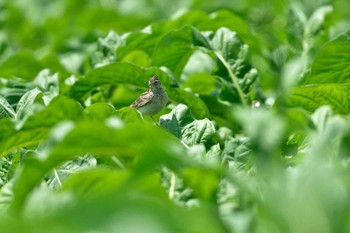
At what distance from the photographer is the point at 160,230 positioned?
1.92 m

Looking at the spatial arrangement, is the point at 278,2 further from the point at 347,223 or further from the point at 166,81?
the point at 347,223

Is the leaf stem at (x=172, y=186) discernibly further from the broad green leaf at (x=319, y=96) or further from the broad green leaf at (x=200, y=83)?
the broad green leaf at (x=200, y=83)

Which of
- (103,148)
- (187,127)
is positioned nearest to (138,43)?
(187,127)

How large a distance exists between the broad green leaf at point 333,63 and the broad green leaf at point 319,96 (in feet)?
1.71

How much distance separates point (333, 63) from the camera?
4.13 m

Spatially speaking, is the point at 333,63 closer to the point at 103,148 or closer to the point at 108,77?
the point at 108,77

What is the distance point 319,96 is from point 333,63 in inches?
23.3

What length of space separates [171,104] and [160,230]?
2630 millimetres

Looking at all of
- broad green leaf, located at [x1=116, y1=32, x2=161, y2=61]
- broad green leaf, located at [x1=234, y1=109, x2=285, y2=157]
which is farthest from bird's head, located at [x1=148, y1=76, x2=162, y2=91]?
broad green leaf, located at [x1=234, y1=109, x2=285, y2=157]

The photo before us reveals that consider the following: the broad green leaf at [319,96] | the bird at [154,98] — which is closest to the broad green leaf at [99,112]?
the broad green leaf at [319,96]

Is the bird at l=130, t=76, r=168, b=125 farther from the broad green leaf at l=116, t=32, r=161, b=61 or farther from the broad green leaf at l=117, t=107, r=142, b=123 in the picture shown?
the broad green leaf at l=117, t=107, r=142, b=123

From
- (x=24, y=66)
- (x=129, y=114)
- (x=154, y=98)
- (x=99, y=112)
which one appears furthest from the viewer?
(x=24, y=66)

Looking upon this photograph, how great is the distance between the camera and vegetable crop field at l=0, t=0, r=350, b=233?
2.15m

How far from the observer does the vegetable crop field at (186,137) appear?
84.8 inches
